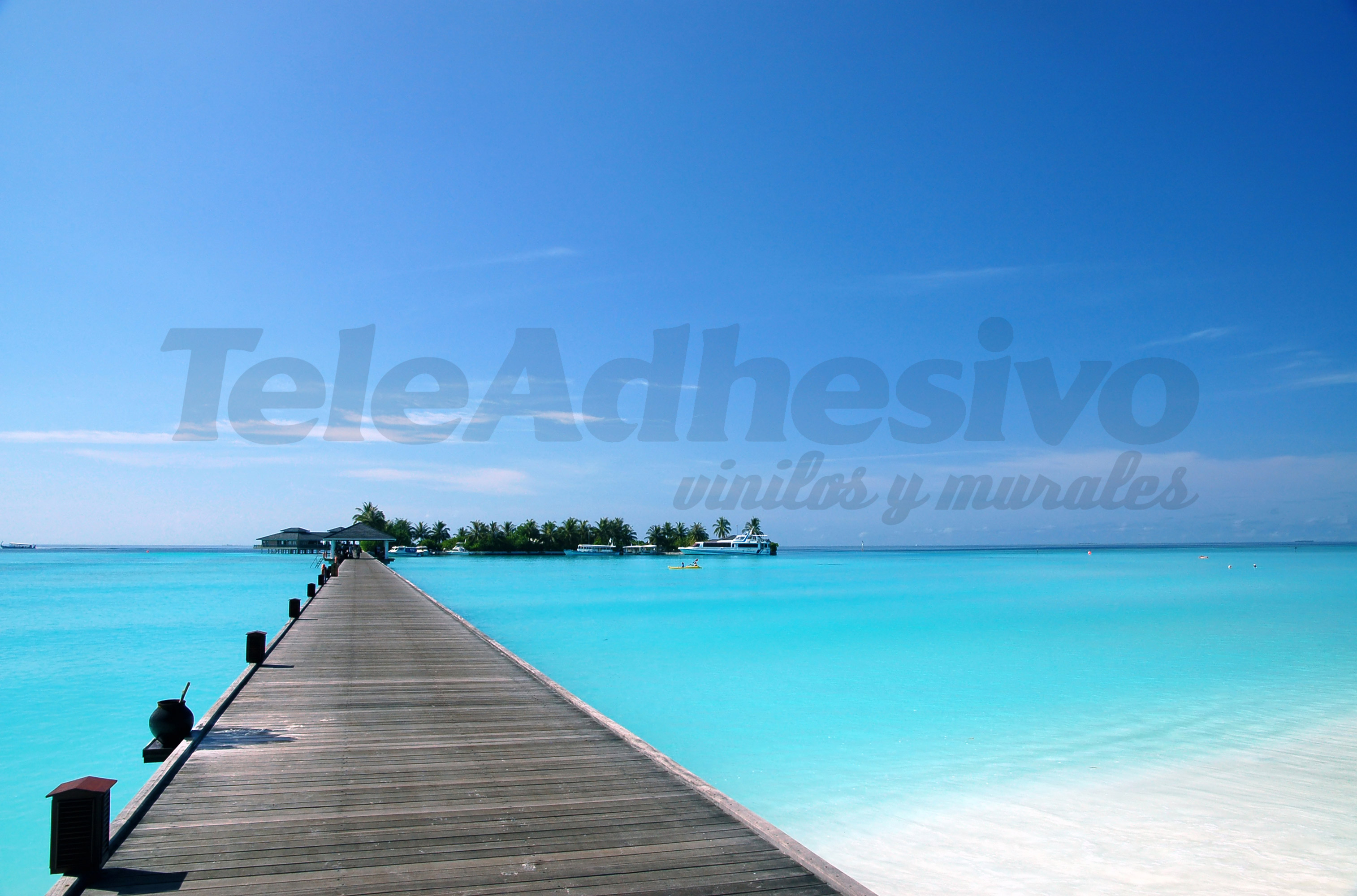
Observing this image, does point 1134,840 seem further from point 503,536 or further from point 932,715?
point 503,536

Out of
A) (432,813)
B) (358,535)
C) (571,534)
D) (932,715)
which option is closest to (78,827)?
(432,813)

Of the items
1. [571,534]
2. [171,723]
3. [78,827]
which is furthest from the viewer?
[571,534]

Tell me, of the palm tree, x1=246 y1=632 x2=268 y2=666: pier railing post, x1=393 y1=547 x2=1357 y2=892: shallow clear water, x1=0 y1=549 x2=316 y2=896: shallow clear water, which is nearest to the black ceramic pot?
x1=0 y1=549 x2=316 y2=896: shallow clear water

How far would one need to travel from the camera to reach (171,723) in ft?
20.4

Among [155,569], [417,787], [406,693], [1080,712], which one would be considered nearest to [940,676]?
[1080,712]

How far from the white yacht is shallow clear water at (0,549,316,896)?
8686cm

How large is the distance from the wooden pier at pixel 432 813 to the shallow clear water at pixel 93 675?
3.02 metres

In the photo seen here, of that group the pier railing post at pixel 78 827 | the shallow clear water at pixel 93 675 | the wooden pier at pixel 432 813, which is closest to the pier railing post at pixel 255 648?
the wooden pier at pixel 432 813

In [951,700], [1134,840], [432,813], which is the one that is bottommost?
[951,700]

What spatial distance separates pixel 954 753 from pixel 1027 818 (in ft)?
9.35

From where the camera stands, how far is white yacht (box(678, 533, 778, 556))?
401 feet

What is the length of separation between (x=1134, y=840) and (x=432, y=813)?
23.2 feet

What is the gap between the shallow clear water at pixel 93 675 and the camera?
9273mm

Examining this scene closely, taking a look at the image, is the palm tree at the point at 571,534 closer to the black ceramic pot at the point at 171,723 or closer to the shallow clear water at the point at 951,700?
the shallow clear water at the point at 951,700
